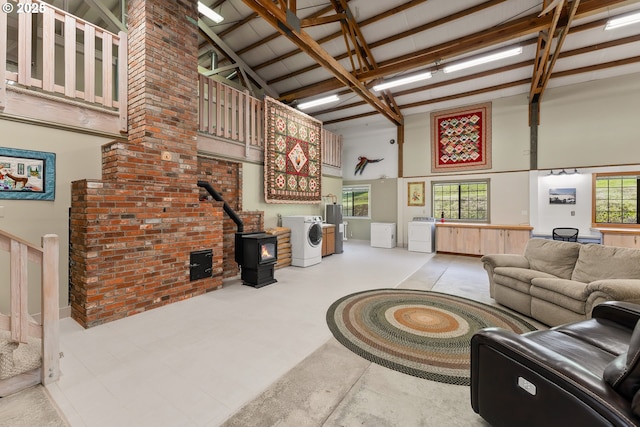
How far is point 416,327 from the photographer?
289cm

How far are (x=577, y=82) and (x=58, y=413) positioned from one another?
1013cm

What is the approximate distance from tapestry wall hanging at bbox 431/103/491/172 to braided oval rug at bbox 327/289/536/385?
5.19m

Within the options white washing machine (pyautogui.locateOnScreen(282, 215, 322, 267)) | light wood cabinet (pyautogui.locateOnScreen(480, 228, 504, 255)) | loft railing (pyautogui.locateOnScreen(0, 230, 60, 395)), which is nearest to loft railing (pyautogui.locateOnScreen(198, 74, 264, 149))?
white washing machine (pyautogui.locateOnScreen(282, 215, 322, 267))

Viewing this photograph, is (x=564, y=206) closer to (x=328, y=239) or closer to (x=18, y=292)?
(x=328, y=239)

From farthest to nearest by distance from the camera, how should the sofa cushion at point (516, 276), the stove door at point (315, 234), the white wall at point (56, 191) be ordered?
the stove door at point (315, 234) < the sofa cushion at point (516, 276) < the white wall at point (56, 191)

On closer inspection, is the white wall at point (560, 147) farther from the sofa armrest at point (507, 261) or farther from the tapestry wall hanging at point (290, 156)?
the sofa armrest at point (507, 261)

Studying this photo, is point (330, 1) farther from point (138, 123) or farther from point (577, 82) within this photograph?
point (577, 82)

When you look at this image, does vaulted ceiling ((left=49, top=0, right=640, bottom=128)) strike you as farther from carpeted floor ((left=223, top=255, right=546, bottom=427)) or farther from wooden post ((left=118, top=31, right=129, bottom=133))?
carpeted floor ((left=223, top=255, right=546, bottom=427))

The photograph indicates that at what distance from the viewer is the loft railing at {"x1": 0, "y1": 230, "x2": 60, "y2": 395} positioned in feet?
6.20

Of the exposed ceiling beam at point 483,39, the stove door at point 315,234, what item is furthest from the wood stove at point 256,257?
the exposed ceiling beam at point 483,39

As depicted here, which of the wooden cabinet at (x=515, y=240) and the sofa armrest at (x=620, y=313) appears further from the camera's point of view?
the wooden cabinet at (x=515, y=240)

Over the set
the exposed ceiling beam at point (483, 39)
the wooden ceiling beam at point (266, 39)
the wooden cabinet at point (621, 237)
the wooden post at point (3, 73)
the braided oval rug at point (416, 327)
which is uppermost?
the wooden ceiling beam at point (266, 39)

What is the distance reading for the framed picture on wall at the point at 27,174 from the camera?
279cm

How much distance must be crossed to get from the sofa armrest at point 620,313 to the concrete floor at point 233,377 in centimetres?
121
